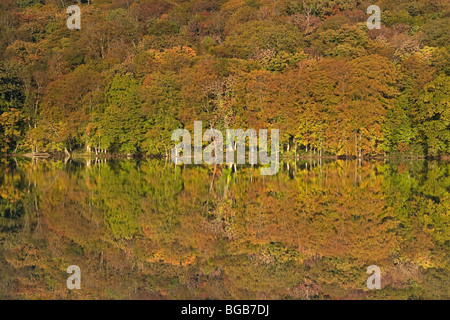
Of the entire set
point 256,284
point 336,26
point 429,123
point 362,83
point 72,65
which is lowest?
point 256,284

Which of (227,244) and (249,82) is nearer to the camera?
(227,244)

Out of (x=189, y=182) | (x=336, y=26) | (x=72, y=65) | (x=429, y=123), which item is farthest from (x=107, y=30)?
(x=189, y=182)

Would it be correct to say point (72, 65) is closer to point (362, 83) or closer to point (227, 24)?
point (227, 24)

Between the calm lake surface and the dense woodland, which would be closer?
the calm lake surface

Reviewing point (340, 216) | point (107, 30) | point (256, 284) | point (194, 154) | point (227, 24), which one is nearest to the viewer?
point (256, 284)

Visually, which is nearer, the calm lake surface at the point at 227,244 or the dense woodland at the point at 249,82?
the calm lake surface at the point at 227,244
